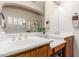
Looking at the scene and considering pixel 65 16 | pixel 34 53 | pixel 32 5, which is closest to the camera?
pixel 34 53

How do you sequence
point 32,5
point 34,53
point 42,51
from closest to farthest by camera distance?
point 34,53 → point 42,51 → point 32,5

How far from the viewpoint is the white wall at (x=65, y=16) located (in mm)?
2346

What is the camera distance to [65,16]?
250 centimetres

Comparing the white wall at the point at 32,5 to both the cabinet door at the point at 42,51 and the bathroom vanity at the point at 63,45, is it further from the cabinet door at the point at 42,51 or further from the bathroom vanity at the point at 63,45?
the cabinet door at the point at 42,51

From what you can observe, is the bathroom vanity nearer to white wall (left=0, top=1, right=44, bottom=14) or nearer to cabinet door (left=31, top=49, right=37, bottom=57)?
cabinet door (left=31, top=49, right=37, bottom=57)

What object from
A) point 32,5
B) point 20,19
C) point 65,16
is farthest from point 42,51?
point 65,16

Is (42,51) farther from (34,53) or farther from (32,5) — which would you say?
(32,5)

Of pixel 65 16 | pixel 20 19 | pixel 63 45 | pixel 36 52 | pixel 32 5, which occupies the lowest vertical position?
pixel 63 45

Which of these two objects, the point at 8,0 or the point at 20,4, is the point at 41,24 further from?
the point at 8,0

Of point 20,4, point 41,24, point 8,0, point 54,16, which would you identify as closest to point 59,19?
point 54,16

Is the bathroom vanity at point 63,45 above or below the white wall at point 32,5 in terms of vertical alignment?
below

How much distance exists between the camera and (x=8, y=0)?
1.45 m

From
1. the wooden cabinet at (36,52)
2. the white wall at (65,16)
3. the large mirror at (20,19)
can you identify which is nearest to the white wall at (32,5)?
the large mirror at (20,19)

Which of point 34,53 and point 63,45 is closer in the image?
point 34,53
